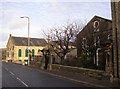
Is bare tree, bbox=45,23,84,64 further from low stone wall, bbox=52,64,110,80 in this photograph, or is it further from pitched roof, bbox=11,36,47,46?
pitched roof, bbox=11,36,47,46

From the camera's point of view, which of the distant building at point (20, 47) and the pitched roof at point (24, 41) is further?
the pitched roof at point (24, 41)

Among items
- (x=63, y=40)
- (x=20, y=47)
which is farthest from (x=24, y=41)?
(x=63, y=40)

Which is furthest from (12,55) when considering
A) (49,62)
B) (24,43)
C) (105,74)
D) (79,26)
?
(105,74)

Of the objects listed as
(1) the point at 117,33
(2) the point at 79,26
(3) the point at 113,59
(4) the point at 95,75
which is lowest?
(4) the point at 95,75

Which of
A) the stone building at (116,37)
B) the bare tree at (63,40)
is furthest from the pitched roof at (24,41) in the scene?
the stone building at (116,37)

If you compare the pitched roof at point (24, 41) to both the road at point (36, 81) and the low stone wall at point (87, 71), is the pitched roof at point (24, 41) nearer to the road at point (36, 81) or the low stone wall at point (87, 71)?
the low stone wall at point (87, 71)

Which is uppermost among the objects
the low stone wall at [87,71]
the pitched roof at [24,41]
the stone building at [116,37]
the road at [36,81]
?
the pitched roof at [24,41]

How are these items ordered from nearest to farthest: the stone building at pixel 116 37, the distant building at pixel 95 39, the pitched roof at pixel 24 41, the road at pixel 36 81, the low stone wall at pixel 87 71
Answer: the road at pixel 36 81 → the stone building at pixel 116 37 → the low stone wall at pixel 87 71 → the distant building at pixel 95 39 → the pitched roof at pixel 24 41

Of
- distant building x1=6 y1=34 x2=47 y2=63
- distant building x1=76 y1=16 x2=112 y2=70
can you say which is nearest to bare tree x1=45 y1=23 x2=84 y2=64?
distant building x1=76 y1=16 x2=112 y2=70

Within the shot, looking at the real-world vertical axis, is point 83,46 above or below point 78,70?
above

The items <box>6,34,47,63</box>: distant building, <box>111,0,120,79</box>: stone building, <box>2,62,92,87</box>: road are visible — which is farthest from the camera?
<box>6,34,47,63</box>: distant building

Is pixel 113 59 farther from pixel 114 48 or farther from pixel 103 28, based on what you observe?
pixel 103 28

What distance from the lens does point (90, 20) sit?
146ft

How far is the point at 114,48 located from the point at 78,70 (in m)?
6.29
